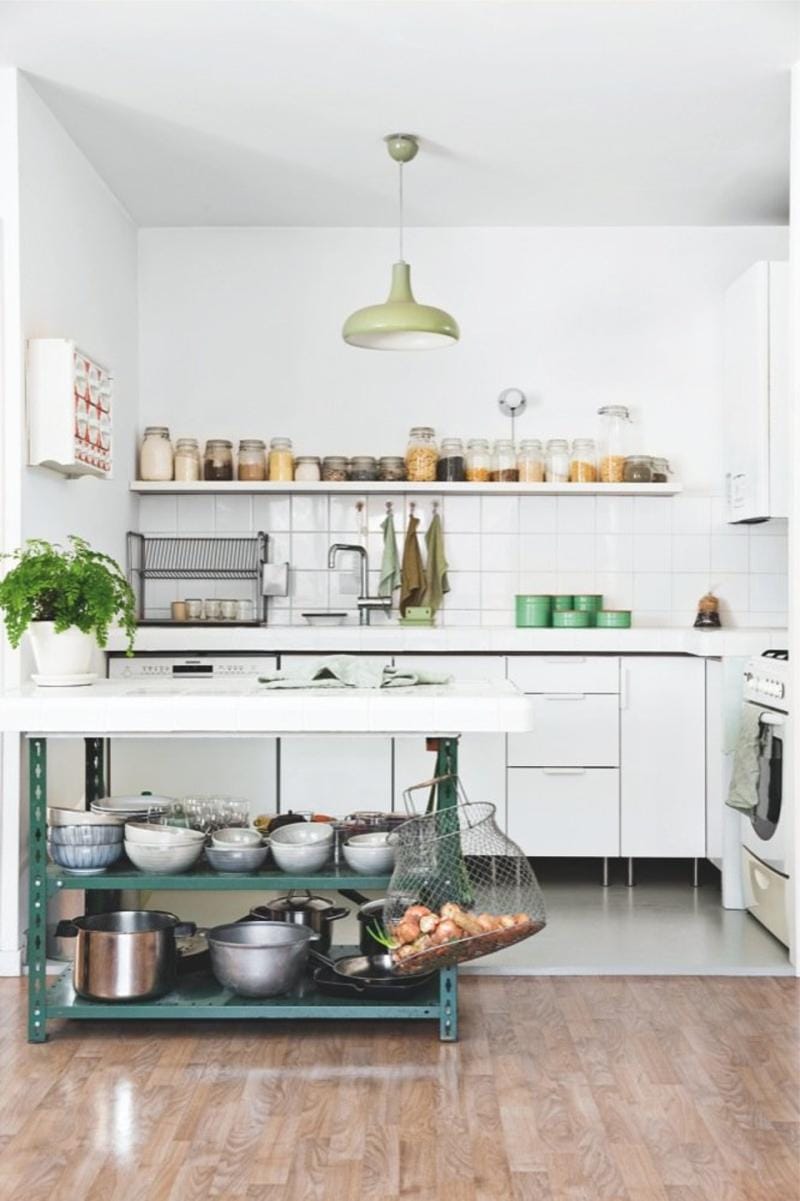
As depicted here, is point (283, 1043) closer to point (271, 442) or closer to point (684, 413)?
point (271, 442)

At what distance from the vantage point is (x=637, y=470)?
18.0 ft

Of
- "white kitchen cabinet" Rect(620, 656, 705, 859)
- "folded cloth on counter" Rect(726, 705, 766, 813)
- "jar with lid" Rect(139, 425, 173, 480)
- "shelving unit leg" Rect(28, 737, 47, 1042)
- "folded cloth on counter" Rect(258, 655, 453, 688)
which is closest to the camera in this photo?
"shelving unit leg" Rect(28, 737, 47, 1042)

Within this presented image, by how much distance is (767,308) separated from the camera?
199 inches

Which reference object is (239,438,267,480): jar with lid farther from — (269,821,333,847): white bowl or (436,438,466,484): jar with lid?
(269,821,333,847): white bowl

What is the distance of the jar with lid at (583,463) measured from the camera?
5527mm

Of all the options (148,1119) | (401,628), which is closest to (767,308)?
(401,628)

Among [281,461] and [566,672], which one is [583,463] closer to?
[566,672]

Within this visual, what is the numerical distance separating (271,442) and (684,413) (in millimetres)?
1857

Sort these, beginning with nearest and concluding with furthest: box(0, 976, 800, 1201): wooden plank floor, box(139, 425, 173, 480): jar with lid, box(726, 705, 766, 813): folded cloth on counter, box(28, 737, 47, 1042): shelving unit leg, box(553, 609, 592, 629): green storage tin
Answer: box(0, 976, 800, 1201): wooden plank floor < box(28, 737, 47, 1042): shelving unit leg < box(726, 705, 766, 813): folded cloth on counter < box(553, 609, 592, 629): green storage tin < box(139, 425, 173, 480): jar with lid

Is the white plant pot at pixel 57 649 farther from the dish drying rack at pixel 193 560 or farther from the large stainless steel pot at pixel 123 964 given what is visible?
the dish drying rack at pixel 193 560

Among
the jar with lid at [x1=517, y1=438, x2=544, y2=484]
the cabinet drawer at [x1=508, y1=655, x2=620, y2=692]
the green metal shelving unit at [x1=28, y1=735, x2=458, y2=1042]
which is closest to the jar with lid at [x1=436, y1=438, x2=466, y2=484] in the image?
the jar with lid at [x1=517, y1=438, x2=544, y2=484]

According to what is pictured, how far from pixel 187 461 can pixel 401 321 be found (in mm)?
1654

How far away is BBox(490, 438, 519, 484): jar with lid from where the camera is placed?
555cm

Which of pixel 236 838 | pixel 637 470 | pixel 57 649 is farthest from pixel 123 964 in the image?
pixel 637 470
